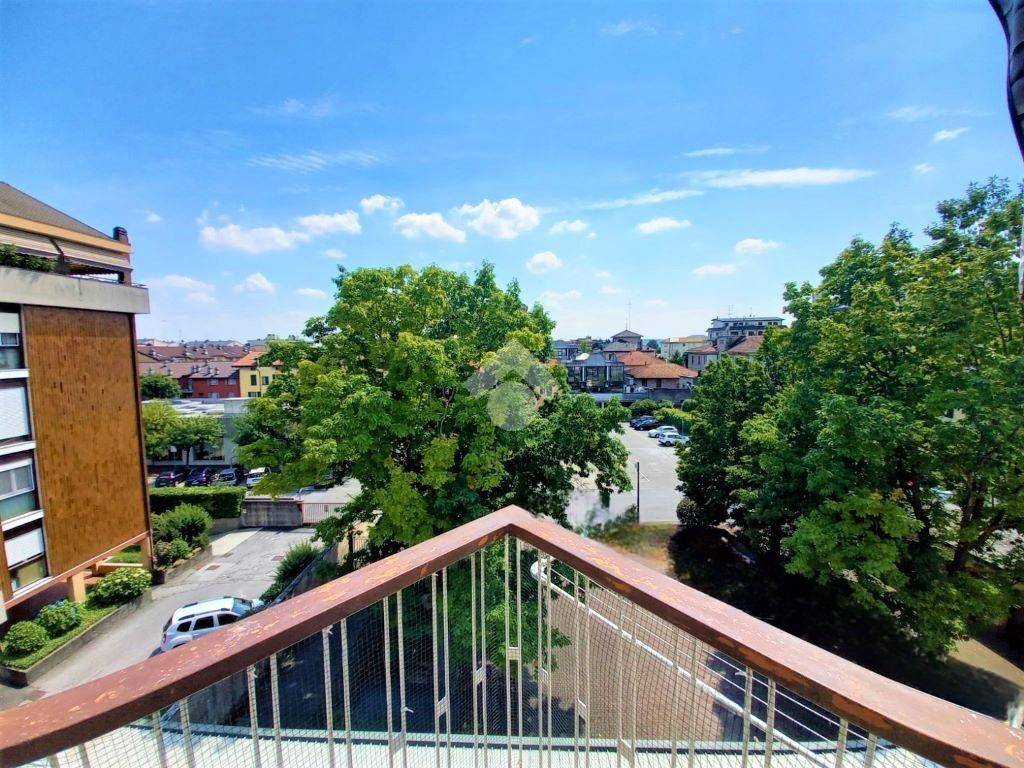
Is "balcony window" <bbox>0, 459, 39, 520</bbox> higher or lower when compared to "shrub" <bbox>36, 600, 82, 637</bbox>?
higher

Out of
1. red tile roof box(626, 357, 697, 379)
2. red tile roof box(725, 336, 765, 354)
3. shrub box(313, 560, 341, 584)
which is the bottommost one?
shrub box(313, 560, 341, 584)

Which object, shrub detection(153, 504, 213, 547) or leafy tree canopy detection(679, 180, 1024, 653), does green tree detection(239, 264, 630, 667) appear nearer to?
leafy tree canopy detection(679, 180, 1024, 653)

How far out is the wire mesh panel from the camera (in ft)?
3.22

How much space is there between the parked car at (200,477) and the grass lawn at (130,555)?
6656 millimetres

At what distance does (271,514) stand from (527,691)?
1501cm

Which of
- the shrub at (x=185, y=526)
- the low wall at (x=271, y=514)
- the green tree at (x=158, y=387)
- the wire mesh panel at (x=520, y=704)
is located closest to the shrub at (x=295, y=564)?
the shrub at (x=185, y=526)

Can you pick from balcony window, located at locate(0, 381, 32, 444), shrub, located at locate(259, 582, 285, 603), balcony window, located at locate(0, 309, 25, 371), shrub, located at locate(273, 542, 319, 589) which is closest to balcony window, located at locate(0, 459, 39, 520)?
balcony window, located at locate(0, 381, 32, 444)

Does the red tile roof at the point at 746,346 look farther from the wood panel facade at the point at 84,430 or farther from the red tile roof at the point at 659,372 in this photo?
the wood panel facade at the point at 84,430

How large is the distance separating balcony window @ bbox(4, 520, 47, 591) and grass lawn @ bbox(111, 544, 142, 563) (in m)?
3.44

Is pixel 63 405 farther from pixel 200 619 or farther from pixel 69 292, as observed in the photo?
pixel 200 619

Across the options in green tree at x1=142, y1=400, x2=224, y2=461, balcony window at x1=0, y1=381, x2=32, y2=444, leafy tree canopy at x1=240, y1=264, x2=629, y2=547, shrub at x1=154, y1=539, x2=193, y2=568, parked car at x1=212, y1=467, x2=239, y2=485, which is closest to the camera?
leafy tree canopy at x1=240, y1=264, x2=629, y2=547

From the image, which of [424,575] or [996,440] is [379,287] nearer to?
[424,575]

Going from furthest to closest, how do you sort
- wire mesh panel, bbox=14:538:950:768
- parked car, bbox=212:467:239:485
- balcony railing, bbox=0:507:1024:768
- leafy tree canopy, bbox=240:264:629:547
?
parked car, bbox=212:467:239:485, leafy tree canopy, bbox=240:264:629:547, wire mesh panel, bbox=14:538:950:768, balcony railing, bbox=0:507:1024:768

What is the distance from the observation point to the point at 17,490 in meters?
8.02
